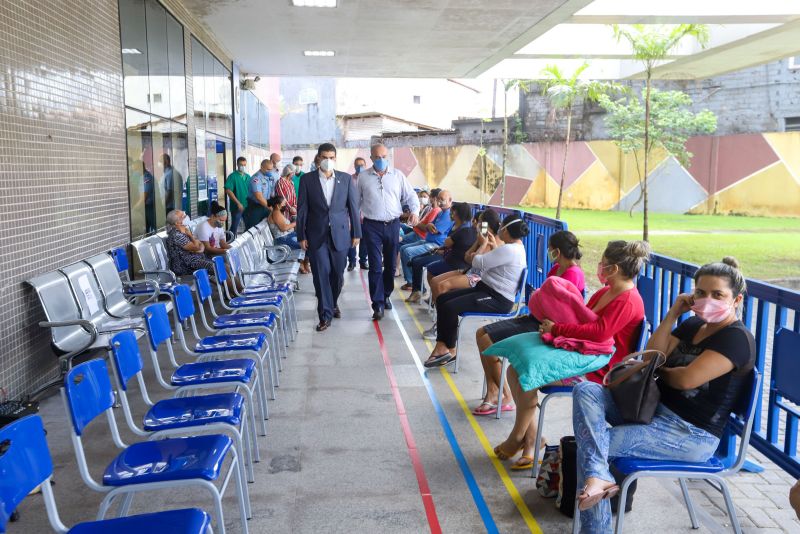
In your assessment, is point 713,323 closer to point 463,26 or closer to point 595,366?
point 595,366

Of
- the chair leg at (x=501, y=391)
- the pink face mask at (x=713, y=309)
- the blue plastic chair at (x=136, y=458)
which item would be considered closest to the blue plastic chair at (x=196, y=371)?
the blue plastic chair at (x=136, y=458)

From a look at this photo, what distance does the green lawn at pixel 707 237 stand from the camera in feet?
47.0

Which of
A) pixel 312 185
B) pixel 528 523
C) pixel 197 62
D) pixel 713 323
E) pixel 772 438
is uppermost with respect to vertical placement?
pixel 197 62

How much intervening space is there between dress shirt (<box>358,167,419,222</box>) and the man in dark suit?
21.9 inches

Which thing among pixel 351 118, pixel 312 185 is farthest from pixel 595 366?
pixel 351 118

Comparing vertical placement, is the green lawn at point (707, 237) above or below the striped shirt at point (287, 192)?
below

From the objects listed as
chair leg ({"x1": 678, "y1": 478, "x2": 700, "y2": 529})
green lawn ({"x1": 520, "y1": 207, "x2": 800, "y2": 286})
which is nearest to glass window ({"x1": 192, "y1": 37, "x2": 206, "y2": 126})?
green lawn ({"x1": 520, "y1": 207, "x2": 800, "y2": 286})

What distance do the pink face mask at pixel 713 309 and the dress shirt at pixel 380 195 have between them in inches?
201

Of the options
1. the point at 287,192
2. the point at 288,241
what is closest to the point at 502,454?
the point at 288,241

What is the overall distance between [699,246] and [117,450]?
15016 millimetres

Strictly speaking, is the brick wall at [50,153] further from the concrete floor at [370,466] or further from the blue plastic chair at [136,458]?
the blue plastic chair at [136,458]

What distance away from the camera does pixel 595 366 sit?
367cm

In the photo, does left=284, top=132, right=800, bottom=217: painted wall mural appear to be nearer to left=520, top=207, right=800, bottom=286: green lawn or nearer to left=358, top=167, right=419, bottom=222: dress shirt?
left=520, top=207, right=800, bottom=286: green lawn

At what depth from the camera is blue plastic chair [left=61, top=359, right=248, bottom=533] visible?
2.55 meters
